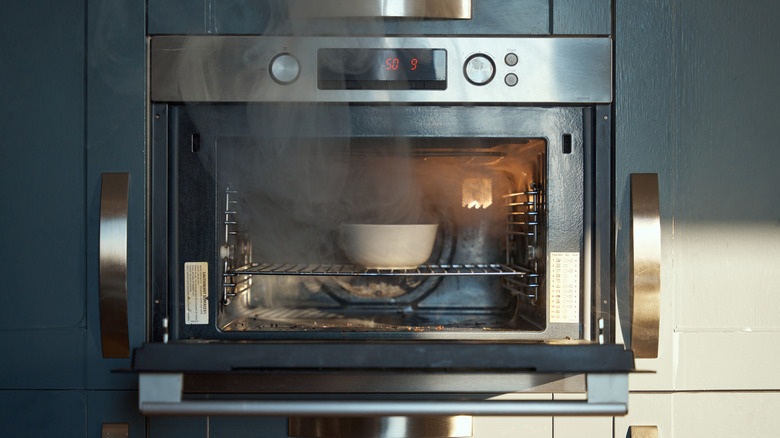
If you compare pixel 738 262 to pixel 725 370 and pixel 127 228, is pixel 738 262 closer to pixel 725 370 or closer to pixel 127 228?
pixel 725 370

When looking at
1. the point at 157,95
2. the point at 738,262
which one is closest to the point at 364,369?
the point at 157,95

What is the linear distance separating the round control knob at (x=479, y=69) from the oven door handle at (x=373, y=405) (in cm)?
53

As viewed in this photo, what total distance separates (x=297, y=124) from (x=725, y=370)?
899 millimetres

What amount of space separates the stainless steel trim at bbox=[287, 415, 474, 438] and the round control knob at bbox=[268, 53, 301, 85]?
2.07ft

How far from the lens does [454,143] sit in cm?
97

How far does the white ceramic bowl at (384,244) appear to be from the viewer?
3.30 ft

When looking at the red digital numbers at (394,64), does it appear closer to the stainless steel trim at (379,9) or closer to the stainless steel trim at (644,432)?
the stainless steel trim at (379,9)

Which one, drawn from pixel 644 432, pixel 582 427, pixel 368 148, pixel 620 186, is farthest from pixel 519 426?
pixel 368 148

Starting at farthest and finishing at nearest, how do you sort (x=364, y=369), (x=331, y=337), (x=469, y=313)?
(x=469, y=313)
(x=331, y=337)
(x=364, y=369)

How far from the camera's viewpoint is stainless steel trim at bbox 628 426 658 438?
3.08 feet

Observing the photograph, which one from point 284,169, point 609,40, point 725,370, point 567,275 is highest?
point 609,40

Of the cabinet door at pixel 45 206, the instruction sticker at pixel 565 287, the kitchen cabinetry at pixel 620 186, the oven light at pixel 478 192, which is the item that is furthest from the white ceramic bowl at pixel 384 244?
the cabinet door at pixel 45 206

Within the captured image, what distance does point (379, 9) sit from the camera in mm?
922

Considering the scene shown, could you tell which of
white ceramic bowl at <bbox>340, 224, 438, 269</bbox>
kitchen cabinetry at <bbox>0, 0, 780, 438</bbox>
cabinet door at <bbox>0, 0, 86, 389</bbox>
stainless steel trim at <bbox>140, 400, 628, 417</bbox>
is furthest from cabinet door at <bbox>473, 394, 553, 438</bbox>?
cabinet door at <bbox>0, 0, 86, 389</bbox>
